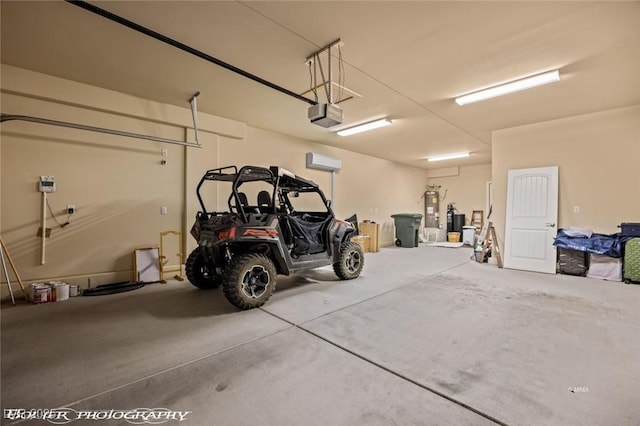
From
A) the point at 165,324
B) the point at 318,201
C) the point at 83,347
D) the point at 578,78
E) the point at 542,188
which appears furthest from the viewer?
the point at 318,201

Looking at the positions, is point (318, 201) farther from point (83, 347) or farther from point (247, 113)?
point (83, 347)

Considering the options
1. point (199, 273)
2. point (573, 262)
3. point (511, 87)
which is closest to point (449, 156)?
point (573, 262)

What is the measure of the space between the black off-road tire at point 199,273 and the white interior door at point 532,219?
6.04 m

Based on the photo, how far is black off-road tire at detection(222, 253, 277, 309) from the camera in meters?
3.15

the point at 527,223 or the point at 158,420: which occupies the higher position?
the point at 527,223

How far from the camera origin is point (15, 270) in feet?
11.6

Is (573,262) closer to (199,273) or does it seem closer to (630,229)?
(630,229)

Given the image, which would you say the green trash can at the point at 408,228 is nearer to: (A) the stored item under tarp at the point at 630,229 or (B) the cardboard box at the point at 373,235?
(B) the cardboard box at the point at 373,235

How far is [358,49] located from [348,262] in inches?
128

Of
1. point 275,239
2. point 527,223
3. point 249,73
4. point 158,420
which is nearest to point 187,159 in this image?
point 249,73

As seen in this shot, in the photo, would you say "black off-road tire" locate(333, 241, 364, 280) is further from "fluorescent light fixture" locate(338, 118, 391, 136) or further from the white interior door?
the white interior door

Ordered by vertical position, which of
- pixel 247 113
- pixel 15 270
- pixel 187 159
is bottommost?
pixel 15 270

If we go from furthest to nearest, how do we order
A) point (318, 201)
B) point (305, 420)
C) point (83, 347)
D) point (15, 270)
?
1. point (318, 201)
2. point (15, 270)
3. point (83, 347)
4. point (305, 420)

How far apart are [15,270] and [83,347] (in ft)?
7.75
